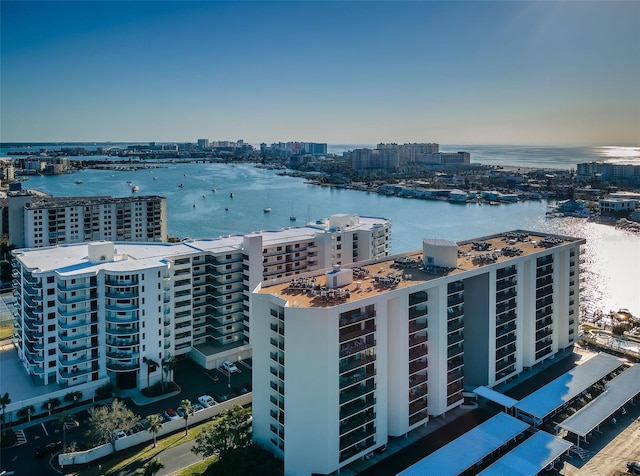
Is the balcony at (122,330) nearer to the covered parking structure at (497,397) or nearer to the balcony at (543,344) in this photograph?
the covered parking structure at (497,397)

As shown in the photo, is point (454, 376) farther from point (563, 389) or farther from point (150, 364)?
point (150, 364)

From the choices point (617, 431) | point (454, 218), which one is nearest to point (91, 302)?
point (617, 431)

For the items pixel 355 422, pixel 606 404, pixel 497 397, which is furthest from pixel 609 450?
pixel 355 422

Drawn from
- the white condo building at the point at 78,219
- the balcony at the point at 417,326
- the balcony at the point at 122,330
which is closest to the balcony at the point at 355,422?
the balcony at the point at 417,326

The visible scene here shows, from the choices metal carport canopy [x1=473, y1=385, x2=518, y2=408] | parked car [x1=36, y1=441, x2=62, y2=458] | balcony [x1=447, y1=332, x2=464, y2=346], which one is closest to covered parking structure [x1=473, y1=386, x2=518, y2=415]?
metal carport canopy [x1=473, y1=385, x2=518, y2=408]

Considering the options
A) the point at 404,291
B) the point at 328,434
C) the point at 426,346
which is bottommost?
the point at 328,434

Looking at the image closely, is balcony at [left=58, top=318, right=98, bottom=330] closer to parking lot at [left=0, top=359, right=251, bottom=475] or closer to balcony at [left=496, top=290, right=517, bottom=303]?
parking lot at [left=0, top=359, right=251, bottom=475]

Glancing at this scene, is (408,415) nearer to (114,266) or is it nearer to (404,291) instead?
(404,291)
